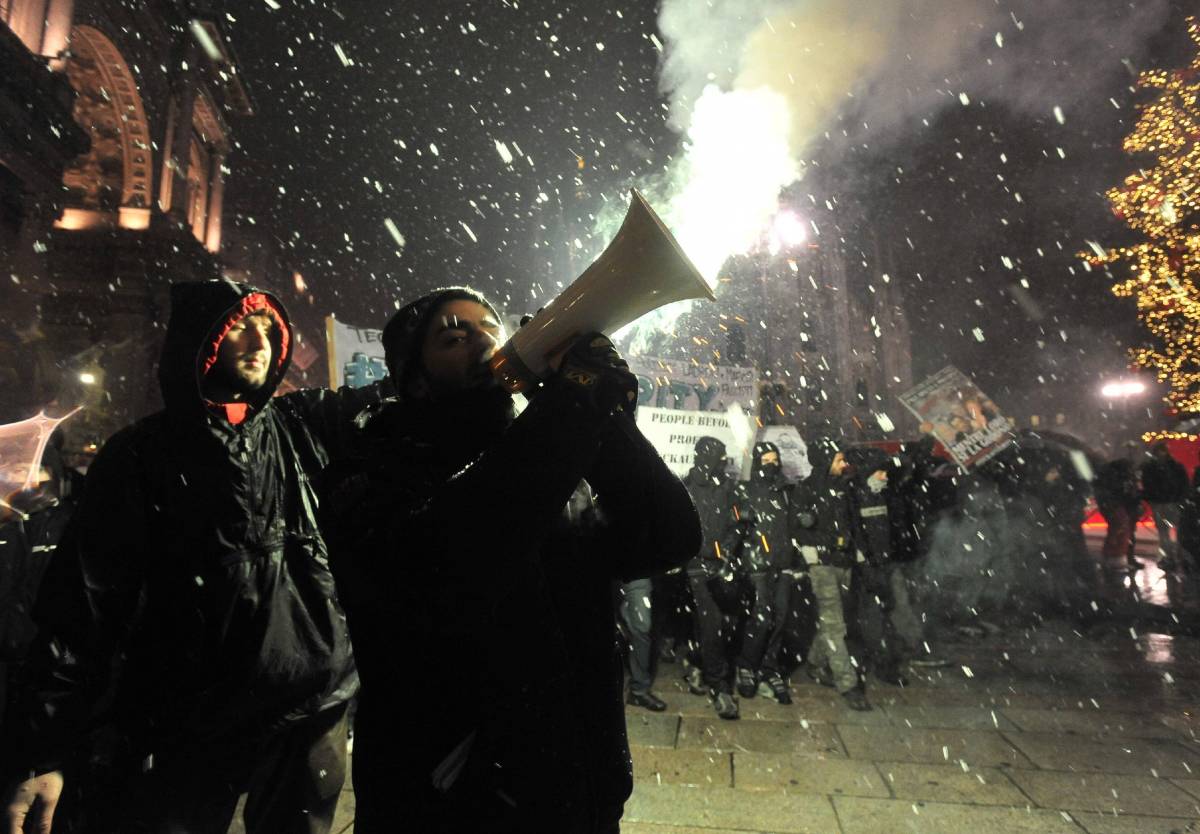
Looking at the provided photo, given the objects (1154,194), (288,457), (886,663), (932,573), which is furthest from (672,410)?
(1154,194)

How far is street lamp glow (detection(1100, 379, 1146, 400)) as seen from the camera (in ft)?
137

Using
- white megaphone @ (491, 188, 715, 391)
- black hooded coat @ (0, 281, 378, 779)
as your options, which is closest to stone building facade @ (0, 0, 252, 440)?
black hooded coat @ (0, 281, 378, 779)

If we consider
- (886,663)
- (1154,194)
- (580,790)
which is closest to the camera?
(580,790)

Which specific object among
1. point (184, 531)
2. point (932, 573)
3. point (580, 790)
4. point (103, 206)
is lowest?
point (932, 573)

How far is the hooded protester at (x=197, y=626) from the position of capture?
1850 millimetres

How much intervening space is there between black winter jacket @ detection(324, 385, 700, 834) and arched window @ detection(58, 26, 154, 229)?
67.2 feet

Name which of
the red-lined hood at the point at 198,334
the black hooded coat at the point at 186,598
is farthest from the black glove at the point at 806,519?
the red-lined hood at the point at 198,334

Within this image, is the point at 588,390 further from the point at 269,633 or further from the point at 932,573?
the point at 932,573

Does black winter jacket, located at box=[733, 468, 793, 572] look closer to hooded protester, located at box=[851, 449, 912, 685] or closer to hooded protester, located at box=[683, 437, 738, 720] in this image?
hooded protester, located at box=[683, 437, 738, 720]

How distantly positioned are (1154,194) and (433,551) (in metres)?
23.3

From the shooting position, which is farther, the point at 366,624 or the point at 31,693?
the point at 31,693

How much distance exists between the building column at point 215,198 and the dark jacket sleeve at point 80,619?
28.3 metres

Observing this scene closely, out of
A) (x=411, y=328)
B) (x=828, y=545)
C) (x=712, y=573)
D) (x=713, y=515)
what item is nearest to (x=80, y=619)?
(x=411, y=328)

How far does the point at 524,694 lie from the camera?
4.06ft
